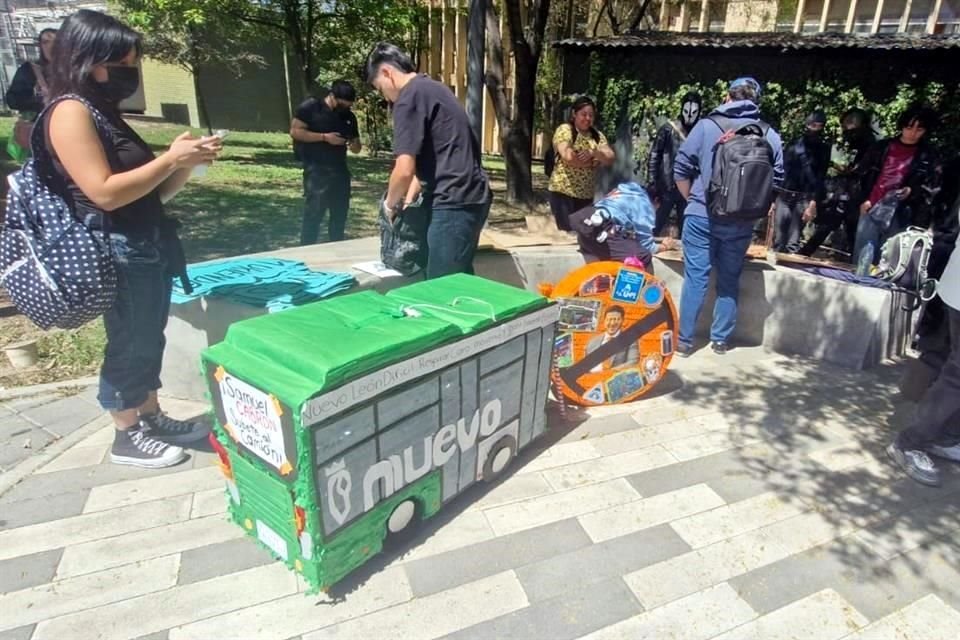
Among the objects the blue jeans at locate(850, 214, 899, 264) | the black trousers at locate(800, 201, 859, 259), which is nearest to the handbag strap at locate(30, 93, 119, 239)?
the blue jeans at locate(850, 214, 899, 264)

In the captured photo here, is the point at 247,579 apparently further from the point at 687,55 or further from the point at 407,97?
the point at 687,55

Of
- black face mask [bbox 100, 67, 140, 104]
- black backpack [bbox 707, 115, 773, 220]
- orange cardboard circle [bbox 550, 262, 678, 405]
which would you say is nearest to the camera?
black face mask [bbox 100, 67, 140, 104]

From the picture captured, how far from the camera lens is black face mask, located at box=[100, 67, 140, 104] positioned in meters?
2.31

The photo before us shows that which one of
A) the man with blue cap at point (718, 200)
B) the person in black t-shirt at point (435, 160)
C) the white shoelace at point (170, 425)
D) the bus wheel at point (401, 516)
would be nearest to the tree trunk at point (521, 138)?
the man with blue cap at point (718, 200)

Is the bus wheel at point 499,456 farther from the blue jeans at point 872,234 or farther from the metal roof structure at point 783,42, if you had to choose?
the metal roof structure at point 783,42

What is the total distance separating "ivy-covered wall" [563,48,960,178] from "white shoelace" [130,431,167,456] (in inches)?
305

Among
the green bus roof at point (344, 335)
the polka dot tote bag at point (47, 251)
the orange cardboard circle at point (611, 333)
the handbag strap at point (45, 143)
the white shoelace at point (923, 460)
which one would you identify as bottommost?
the white shoelace at point (923, 460)

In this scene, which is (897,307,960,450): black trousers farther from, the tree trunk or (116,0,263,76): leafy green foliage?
(116,0,263,76): leafy green foliage

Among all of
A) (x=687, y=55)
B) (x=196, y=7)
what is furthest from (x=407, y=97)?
(x=196, y=7)

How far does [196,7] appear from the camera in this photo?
11.6 metres

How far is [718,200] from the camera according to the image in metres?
3.74

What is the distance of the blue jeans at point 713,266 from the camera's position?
3.96 metres

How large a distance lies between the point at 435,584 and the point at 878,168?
225 inches

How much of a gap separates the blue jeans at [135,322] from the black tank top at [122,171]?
0.14 ft
